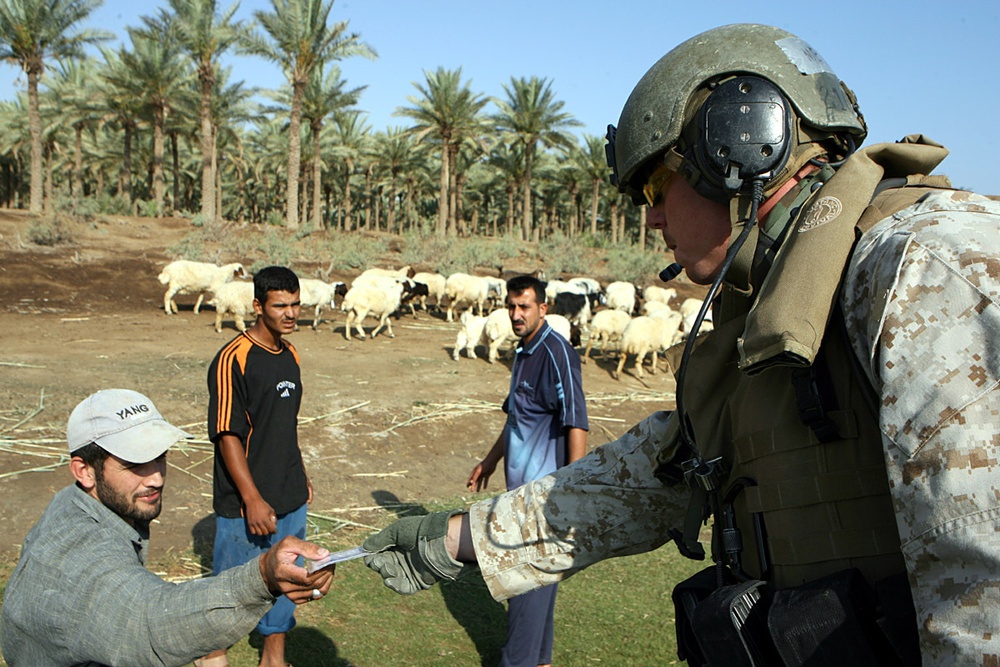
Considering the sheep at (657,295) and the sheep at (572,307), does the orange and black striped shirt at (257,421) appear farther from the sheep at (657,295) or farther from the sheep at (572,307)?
the sheep at (657,295)

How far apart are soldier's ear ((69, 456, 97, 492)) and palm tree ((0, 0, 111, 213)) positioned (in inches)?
1211

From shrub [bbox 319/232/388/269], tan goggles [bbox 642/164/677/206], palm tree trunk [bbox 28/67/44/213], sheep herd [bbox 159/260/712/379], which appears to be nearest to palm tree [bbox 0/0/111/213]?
palm tree trunk [bbox 28/67/44/213]

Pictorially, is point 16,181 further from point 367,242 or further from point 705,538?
point 705,538

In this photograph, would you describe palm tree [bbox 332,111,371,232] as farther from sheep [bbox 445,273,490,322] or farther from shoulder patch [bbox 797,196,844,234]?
shoulder patch [bbox 797,196,844,234]

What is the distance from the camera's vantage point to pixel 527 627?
483 centimetres

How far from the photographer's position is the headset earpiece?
1.91 m

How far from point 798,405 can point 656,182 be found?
0.84 m

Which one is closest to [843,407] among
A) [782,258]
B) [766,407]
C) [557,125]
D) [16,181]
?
[766,407]

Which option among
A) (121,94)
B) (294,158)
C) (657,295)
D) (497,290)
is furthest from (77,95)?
(657,295)

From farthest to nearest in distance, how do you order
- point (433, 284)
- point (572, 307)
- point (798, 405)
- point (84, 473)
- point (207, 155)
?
point (207, 155)
point (433, 284)
point (572, 307)
point (84, 473)
point (798, 405)

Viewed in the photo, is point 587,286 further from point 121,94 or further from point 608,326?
point 121,94

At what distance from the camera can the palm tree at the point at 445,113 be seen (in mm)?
37125

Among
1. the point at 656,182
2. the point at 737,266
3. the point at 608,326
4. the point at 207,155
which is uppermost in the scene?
the point at 207,155

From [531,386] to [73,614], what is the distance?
11.5 feet
